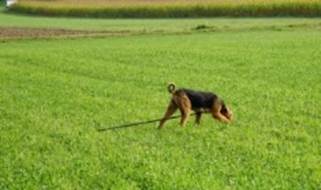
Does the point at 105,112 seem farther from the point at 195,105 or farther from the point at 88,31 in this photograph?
the point at 88,31

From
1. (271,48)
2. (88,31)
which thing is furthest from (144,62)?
(88,31)

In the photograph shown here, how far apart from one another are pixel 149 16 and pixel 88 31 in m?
17.8

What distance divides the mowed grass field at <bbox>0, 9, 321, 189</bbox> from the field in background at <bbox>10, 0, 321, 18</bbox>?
28.5 meters

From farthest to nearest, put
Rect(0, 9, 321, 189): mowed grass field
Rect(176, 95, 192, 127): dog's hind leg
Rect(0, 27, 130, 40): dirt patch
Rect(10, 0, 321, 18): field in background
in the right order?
Rect(10, 0, 321, 18): field in background < Rect(0, 27, 130, 40): dirt patch < Rect(176, 95, 192, 127): dog's hind leg < Rect(0, 9, 321, 189): mowed grass field

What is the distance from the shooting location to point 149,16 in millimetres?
62062

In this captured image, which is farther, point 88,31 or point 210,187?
point 88,31

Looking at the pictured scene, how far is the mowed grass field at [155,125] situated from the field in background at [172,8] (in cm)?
2847

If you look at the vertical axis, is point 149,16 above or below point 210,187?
below

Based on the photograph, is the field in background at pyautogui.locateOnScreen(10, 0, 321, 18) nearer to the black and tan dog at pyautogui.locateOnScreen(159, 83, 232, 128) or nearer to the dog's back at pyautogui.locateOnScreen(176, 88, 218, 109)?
the black and tan dog at pyautogui.locateOnScreen(159, 83, 232, 128)

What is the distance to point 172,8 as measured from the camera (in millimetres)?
60375

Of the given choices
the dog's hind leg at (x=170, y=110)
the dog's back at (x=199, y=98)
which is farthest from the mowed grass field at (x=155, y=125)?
the dog's back at (x=199, y=98)

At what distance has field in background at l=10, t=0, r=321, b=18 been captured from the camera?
5397 centimetres

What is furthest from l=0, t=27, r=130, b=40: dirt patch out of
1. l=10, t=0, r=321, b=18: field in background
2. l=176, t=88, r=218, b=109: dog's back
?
l=176, t=88, r=218, b=109: dog's back

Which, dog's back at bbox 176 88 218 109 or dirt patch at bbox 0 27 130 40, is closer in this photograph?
dog's back at bbox 176 88 218 109
